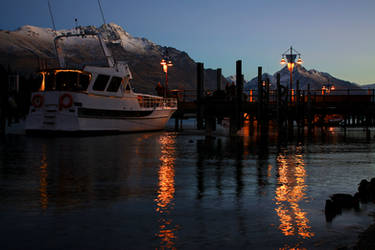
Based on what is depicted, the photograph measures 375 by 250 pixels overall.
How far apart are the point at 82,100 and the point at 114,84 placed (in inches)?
150

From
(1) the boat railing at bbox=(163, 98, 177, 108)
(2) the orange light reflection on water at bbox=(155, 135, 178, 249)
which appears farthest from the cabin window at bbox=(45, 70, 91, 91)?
(2) the orange light reflection on water at bbox=(155, 135, 178, 249)

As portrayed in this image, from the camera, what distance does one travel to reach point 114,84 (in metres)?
44.7

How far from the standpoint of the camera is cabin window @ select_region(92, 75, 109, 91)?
42866 mm

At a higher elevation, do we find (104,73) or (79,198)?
(104,73)

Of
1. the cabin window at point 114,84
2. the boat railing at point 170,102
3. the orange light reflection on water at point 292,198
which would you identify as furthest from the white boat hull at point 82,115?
the orange light reflection on water at point 292,198

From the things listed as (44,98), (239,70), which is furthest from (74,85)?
(239,70)

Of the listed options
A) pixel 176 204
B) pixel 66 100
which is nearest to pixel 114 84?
pixel 66 100

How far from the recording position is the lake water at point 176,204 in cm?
905

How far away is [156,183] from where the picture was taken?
50.9 feet

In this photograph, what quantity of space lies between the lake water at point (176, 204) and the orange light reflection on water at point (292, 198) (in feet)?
0.07

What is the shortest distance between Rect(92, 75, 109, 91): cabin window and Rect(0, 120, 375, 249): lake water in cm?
2104

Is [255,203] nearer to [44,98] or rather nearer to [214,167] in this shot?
[214,167]

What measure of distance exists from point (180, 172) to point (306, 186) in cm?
474

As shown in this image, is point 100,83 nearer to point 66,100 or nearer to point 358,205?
point 66,100
